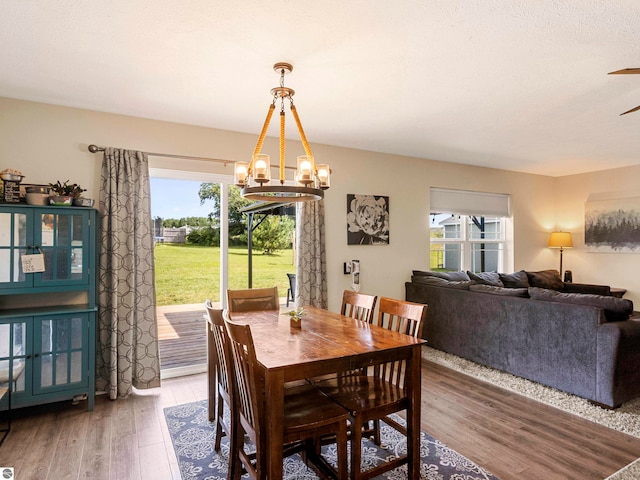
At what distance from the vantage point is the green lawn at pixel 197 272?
3.77 meters

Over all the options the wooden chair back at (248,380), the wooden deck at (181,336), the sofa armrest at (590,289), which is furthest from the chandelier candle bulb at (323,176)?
the sofa armrest at (590,289)

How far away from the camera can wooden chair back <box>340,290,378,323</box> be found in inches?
107

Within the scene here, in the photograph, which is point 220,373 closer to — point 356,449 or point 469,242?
point 356,449

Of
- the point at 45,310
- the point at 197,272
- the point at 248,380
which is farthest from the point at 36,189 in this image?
the point at 248,380

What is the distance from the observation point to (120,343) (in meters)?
3.22

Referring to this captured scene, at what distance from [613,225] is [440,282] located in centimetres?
326

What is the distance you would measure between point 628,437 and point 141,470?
10.5ft

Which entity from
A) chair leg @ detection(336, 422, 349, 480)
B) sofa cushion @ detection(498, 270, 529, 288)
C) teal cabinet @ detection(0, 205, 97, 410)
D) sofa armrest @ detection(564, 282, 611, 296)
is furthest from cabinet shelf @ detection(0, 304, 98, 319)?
sofa armrest @ detection(564, 282, 611, 296)

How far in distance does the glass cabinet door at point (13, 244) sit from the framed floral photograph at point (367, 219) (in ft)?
10.2

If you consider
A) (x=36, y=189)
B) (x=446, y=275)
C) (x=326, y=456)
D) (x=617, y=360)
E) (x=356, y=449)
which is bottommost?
(x=326, y=456)

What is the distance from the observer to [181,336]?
4.01m

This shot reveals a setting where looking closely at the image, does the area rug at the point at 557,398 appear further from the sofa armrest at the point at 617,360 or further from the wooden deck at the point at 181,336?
the wooden deck at the point at 181,336

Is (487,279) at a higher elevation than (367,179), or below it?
below

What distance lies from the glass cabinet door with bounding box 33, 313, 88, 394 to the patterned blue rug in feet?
2.88
